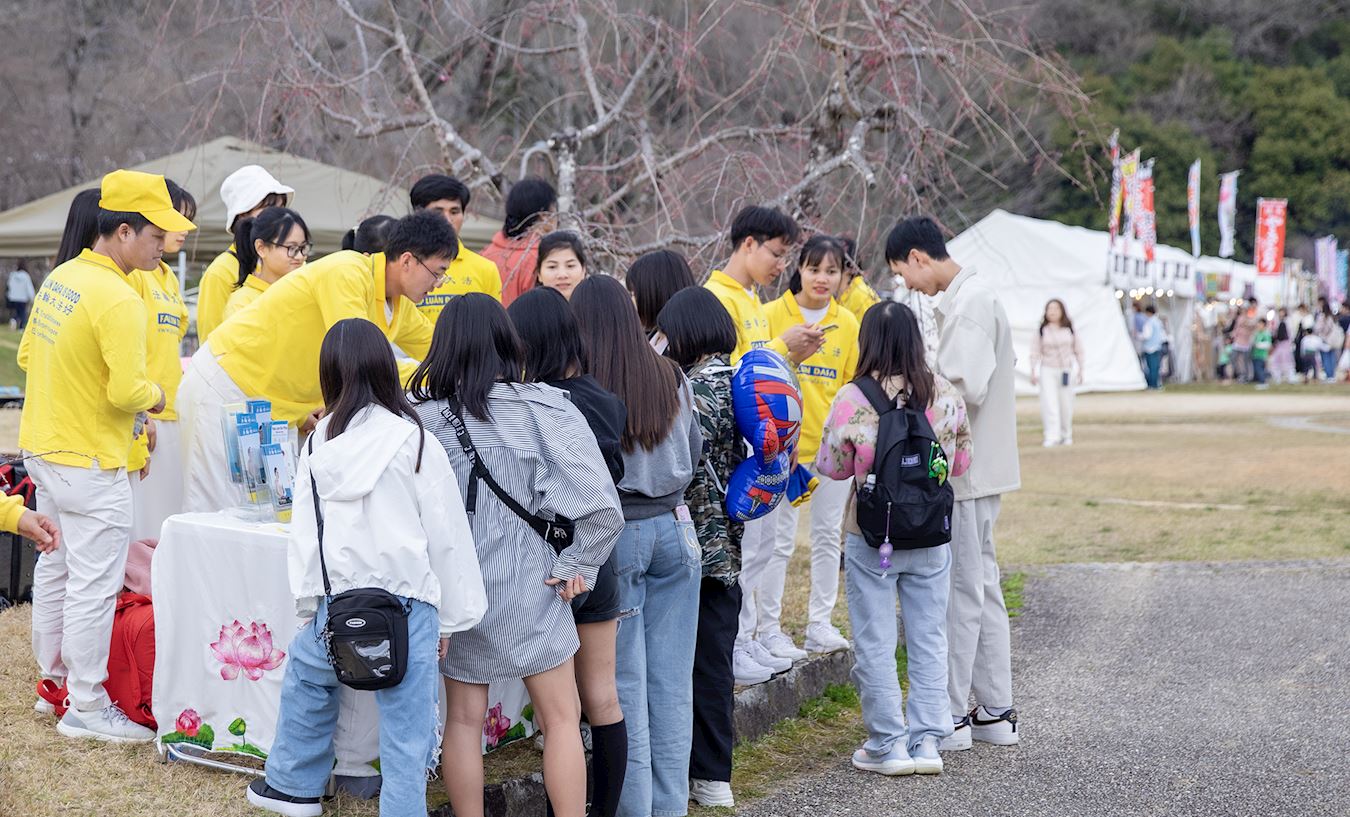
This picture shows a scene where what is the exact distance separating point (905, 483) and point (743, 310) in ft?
3.72

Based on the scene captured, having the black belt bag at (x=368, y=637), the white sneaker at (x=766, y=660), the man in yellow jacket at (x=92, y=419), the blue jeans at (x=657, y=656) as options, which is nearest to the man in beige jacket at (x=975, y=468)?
the white sneaker at (x=766, y=660)

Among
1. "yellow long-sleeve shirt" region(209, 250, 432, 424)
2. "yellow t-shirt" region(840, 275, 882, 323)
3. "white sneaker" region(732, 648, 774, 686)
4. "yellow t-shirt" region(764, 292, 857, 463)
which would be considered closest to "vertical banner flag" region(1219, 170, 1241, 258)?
"yellow t-shirt" region(840, 275, 882, 323)

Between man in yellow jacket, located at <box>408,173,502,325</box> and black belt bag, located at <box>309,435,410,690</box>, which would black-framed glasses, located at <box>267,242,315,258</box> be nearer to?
man in yellow jacket, located at <box>408,173,502,325</box>

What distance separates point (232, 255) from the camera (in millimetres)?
5676

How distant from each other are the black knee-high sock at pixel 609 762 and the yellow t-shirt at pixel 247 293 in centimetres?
247

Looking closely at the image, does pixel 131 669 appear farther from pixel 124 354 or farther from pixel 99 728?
pixel 124 354

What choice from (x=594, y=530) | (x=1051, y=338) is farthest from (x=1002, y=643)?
(x=1051, y=338)

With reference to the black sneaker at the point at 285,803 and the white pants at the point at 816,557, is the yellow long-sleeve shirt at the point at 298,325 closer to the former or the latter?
the black sneaker at the point at 285,803

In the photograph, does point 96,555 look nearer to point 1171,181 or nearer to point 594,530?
point 594,530

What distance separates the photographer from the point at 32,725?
4.37 meters

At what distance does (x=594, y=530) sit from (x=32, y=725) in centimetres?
221

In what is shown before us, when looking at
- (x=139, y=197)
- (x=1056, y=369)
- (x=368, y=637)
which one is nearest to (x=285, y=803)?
(x=368, y=637)

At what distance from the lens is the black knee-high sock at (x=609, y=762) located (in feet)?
12.5

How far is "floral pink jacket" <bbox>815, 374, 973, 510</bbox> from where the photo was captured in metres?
4.50
